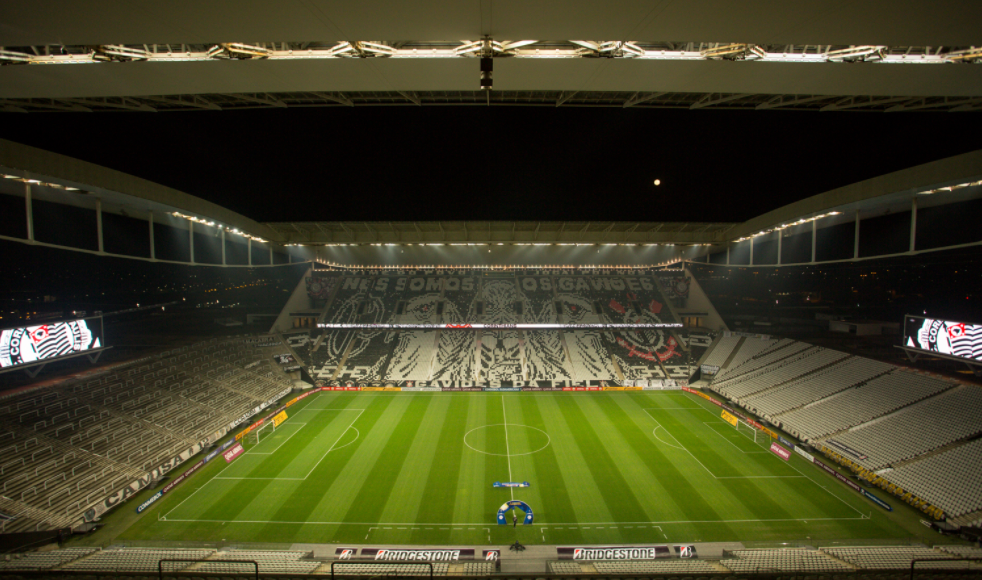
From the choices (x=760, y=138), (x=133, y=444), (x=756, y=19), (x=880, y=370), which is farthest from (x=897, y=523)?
(x=133, y=444)

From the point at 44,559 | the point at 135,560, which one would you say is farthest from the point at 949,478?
the point at 44,559

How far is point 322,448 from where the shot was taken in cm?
1609

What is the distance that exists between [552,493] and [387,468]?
640cm

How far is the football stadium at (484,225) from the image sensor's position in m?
4.84

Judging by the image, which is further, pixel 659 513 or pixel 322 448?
pixel 322 448

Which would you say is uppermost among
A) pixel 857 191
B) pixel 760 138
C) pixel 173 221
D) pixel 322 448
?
pixel 760 138

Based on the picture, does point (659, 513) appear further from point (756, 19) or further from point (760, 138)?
point (756, 19)

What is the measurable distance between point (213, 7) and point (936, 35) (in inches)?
273

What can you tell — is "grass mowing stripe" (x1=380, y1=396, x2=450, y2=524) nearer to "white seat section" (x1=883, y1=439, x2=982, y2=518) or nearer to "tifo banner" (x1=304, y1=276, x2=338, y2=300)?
"white seat section" (x1=883, y1=439, x2=982, y2=518)

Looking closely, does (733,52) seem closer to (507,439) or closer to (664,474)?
(664,474)

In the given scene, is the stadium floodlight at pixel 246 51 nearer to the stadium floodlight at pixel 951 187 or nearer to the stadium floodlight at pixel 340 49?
the stadium floodlight at pixel 340 49

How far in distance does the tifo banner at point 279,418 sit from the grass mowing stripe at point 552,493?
501 inches

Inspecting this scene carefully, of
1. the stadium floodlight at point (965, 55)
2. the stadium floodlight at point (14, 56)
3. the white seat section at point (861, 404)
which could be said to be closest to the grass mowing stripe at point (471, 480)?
the stadium floodlight at point (14, 56)

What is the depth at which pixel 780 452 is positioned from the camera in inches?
596
